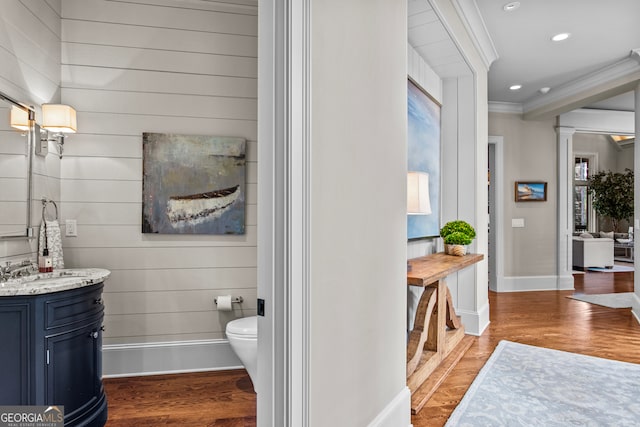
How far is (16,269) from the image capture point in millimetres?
2027

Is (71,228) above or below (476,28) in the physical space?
below

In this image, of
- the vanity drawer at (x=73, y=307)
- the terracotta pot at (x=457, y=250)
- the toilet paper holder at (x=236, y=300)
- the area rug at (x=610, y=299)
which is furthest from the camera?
the area rug at (x=610, y=299)

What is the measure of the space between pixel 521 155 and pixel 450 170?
274cm

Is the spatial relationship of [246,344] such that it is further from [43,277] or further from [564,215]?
[564,215]

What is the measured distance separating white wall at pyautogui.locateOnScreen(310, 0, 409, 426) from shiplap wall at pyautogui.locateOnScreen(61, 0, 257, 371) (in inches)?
52.2

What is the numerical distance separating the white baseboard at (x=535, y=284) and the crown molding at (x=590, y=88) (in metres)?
2.41

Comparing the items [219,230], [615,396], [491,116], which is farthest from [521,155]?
[219,230]

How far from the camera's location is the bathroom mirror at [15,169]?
205cm

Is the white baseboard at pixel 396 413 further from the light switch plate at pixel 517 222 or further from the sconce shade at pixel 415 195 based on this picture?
the light switch plate at pixel 517 222

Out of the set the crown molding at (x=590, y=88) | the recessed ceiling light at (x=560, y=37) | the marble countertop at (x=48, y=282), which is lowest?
the marble countertop at (x=48, y=282)

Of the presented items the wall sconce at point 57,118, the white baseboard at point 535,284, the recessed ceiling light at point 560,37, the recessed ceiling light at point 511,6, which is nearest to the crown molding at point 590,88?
→ the recessed ceiling light at point 560,37

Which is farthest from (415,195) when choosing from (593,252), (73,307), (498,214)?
(593,252)

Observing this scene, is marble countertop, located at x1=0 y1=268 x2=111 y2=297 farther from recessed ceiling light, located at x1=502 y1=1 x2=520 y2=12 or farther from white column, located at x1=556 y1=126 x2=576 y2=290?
white column, located at x1=556 y1=126 x2=576 y2=290

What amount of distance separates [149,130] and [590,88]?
501 cm
